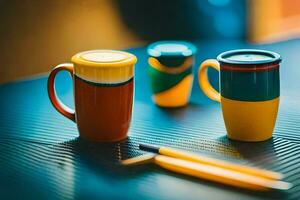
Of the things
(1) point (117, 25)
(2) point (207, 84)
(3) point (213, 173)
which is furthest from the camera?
(1) point (117, 25)

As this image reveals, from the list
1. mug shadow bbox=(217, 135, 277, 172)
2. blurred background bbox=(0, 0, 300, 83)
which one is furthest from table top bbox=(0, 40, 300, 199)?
blurred background bbox=(0, 0, 300, 83)

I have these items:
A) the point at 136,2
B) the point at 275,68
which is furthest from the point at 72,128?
the point at 136,2

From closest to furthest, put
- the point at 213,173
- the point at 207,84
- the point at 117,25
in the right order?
the point at 213,173
the point at 207,84
the point at 117,25

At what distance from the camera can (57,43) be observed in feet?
3.65

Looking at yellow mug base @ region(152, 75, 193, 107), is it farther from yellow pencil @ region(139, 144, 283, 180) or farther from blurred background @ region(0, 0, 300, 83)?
blurred background @ region(0, 0, 300, 83)

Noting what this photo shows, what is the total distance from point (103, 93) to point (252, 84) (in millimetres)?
175

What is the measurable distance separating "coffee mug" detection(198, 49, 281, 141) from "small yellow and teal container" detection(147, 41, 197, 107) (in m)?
0.13

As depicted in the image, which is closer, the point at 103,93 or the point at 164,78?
the point at 103,93

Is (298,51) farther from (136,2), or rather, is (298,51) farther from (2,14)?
(2,14)

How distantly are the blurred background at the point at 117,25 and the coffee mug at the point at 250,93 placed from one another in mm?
451

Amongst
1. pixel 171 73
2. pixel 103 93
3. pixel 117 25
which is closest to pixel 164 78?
pixel 171 73

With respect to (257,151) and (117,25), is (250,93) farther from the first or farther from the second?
(117,25)

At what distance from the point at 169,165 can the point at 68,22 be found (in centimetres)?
54

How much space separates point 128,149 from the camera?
72 centimetres
